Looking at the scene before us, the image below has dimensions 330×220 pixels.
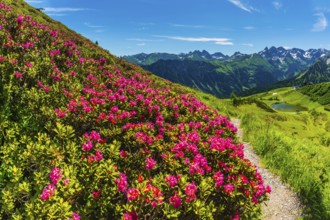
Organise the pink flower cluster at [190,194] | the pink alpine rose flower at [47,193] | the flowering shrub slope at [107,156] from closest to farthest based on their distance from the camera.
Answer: the pink alpine rose flower at [47,193] → the flowering shrub slope at [107,156] → the pink flower cluster at [190,194]

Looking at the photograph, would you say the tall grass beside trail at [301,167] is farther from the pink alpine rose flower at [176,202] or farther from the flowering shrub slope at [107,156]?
the pink alpine rose flower at [176,202]

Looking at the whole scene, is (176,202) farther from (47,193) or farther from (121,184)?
(47,193)

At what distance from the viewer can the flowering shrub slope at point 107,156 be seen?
6.32 meters

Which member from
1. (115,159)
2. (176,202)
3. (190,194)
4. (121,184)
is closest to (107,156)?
(115,159)

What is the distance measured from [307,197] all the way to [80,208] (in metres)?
11.7

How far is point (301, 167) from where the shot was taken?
15203 mm

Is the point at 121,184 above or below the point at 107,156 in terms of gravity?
below

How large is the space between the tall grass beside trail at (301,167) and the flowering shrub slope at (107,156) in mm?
4841

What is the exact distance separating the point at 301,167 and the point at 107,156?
1222 cm

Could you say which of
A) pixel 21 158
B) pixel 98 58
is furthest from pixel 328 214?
pixel 98 58

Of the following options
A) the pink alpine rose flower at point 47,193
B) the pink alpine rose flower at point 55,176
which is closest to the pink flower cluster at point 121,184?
the pink alpine rose flower at point 55,176

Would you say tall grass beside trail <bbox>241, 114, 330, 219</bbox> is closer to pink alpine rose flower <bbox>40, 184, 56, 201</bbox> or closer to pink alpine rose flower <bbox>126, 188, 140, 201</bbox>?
pink alpine rose flower <bbox>126, 188, 140, 201</bbox>

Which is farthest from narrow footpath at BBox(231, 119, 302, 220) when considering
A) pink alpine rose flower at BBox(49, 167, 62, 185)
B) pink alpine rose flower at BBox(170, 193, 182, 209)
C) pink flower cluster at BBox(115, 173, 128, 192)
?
pink alpine rose flower at BBox(49, 167, 62, 185)

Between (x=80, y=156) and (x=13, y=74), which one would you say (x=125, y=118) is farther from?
(x=13, y=74)
